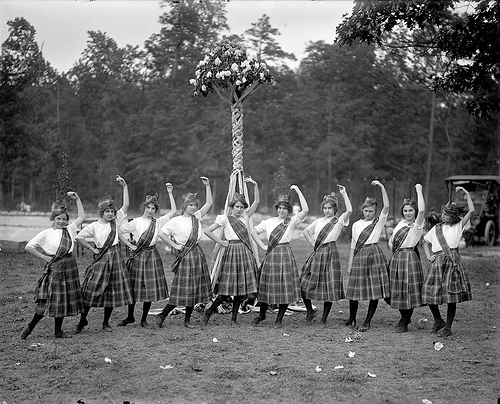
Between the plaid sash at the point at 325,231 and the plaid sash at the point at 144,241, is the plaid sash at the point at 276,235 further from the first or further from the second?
the plaid sash at the point at 144,241

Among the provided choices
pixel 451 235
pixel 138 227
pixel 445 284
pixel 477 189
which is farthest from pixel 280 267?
pixel 477 189

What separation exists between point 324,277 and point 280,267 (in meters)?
0.56

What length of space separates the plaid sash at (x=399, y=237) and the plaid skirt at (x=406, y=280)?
79 mm

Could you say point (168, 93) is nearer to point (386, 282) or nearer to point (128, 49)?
point (128, 49)

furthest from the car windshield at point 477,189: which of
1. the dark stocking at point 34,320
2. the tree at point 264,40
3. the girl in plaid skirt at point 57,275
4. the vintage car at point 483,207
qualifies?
the dark stocking at point 34,320

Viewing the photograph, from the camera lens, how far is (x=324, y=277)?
7.24 metres

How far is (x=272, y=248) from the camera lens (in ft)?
24.1

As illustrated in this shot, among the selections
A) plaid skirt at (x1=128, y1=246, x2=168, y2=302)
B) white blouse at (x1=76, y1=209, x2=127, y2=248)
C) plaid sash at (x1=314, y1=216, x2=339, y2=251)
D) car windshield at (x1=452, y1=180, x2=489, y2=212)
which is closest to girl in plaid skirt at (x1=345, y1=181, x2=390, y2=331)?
plaid sash at (x1=314, y1=216, x2=339, y2=251)

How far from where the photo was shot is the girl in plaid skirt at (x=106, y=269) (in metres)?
6.67

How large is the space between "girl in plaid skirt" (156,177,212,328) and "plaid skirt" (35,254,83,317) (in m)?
1.17

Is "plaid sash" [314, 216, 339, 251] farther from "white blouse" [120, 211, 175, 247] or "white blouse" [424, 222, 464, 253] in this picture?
"white blouse" [120, 211, 175, 247]

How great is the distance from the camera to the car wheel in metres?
17.8

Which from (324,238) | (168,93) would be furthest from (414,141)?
(324,238)

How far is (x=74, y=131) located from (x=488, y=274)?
14654 millimetres
